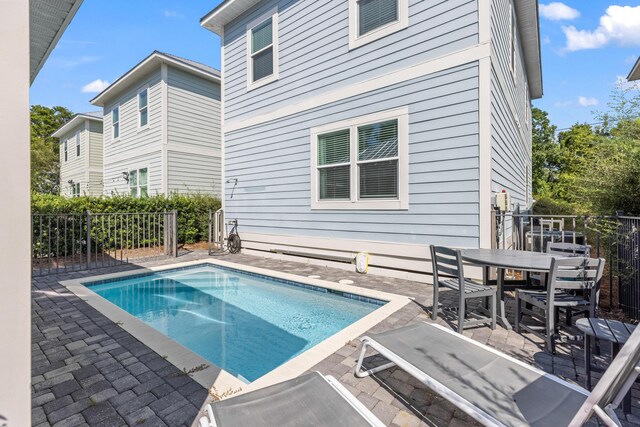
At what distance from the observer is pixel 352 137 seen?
21.9 feet

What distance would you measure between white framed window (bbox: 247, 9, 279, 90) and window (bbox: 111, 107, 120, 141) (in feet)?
31.4

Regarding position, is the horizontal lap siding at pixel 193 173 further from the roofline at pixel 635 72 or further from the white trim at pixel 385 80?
the roofline at pixel 635 72

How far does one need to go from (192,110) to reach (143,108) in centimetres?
215

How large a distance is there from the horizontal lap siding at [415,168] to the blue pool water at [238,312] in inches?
65.4

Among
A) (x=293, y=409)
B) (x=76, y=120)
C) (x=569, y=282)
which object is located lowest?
(x=293, y=409)

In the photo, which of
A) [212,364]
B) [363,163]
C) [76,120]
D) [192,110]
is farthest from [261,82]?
[76,120]

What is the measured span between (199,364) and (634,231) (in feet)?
15.9

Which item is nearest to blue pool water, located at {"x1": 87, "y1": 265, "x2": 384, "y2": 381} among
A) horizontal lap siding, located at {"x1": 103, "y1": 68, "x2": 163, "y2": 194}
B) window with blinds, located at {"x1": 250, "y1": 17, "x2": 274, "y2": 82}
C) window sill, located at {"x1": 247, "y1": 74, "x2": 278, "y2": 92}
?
window sill, located at {"x1": 247, "y1": 74, "x2": 278, "y2": 92}

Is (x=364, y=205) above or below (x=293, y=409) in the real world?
above

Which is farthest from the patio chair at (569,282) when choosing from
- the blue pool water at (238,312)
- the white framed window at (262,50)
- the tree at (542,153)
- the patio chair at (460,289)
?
the tree at (542,153)

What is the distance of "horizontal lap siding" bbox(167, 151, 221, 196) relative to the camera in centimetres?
1236

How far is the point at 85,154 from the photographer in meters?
18.2

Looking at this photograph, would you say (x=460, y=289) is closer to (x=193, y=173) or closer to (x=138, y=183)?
(x=193, y=173)

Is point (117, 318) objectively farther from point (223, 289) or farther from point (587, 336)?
point (587, 336)
